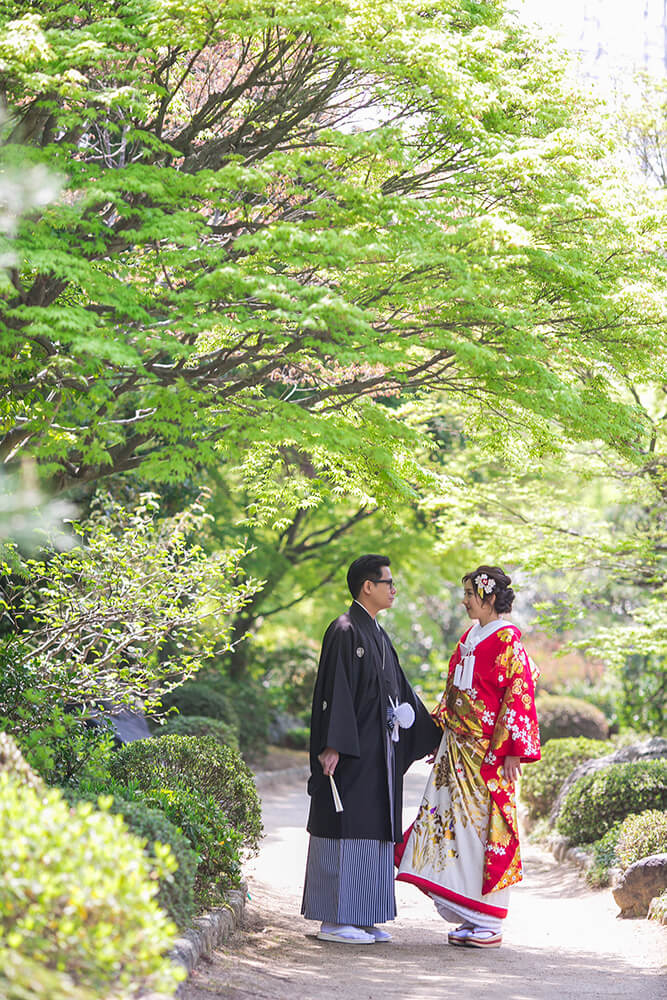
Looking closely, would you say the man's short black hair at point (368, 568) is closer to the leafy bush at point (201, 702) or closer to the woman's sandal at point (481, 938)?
the woman's sandal at point (481, 938)

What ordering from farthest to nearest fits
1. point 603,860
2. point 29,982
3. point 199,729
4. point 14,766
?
1. point 199,729
2. point 603,860
3. point 14,766
4. point 29,982

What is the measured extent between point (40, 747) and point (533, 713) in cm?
254

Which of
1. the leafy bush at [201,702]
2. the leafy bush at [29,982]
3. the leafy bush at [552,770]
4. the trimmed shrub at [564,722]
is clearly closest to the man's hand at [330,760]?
the leafy bush at [29,982]

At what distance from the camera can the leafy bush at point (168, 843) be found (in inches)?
157

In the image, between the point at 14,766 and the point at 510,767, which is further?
the point at 510,767

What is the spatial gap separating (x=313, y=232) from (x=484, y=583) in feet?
6.87

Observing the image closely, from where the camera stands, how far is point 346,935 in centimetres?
510

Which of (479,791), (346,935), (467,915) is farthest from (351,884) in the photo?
(479,791)

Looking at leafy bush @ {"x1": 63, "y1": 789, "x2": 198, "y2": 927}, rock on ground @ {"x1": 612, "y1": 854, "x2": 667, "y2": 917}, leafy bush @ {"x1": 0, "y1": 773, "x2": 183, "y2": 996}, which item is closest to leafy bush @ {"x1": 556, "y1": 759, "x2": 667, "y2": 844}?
rock on ground @ {"x1": 612, "y1": 854, "x2": 667, "y2": 917}

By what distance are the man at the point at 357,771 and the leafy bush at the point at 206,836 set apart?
422 millimetres

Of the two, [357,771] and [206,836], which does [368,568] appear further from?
[206,836]

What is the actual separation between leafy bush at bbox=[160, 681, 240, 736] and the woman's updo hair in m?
7.62

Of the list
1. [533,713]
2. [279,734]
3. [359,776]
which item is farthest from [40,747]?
[279,734]

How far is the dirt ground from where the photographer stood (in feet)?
13.8
